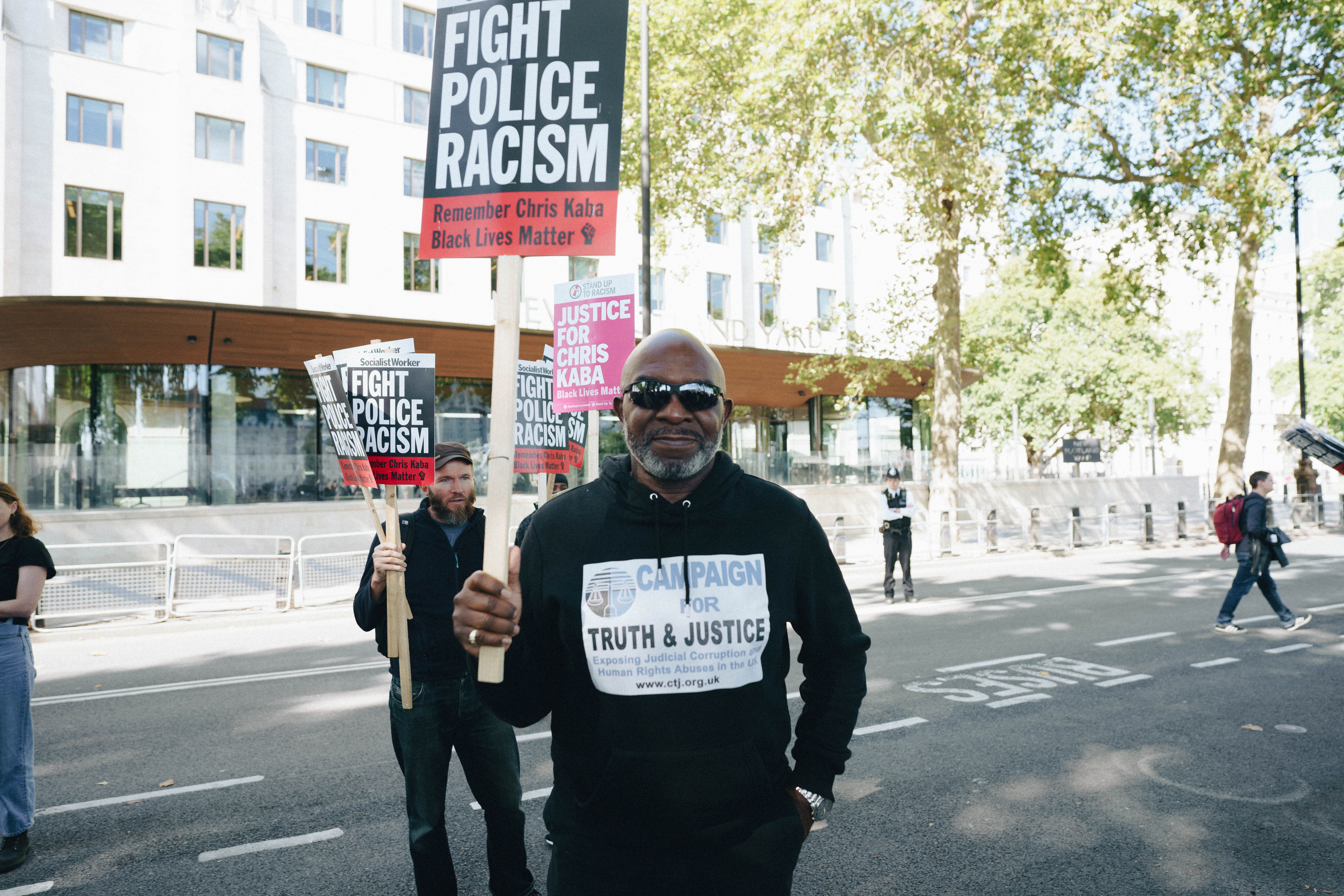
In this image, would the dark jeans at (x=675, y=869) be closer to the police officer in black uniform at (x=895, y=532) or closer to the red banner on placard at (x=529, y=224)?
the red banner on placard at (x=529, y=224)

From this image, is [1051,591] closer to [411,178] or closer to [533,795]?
[533,795]

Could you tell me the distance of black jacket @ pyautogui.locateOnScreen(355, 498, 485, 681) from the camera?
3.62 m

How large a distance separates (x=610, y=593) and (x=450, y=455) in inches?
86.1

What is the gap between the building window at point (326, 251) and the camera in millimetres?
23688

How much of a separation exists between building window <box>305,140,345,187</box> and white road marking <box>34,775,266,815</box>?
2198cm

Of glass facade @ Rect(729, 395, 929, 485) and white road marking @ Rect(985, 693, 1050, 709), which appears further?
glass facade @ Rect(729, 395, 929, 485)

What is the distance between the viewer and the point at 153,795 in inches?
203

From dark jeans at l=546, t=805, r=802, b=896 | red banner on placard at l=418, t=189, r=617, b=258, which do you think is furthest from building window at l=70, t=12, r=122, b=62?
dark jeans at l=546, t=805, r=802, b=896

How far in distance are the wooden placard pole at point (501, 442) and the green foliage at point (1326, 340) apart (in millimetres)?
52855

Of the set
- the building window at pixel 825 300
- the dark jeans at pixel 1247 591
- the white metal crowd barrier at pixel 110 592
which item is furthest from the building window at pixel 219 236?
the dark jeans at pixel 1247 591

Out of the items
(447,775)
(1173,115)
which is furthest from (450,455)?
(1173,115)

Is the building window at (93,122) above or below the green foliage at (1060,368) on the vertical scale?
above

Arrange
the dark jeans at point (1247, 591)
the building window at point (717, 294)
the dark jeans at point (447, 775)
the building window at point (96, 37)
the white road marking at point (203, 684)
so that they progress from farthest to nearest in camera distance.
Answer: the building window at point (717, 294) → the building window at point (96, 37) → the dark jeans at point (1247, 591) → the white road marking at point (203, 684) → the dark jeans at point (447, 775)

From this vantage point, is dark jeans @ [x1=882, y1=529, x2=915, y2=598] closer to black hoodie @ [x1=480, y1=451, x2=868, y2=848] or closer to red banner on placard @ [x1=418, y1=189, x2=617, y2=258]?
black hoodie @ [x1=480, y1=451, x2=868, y2=848]
